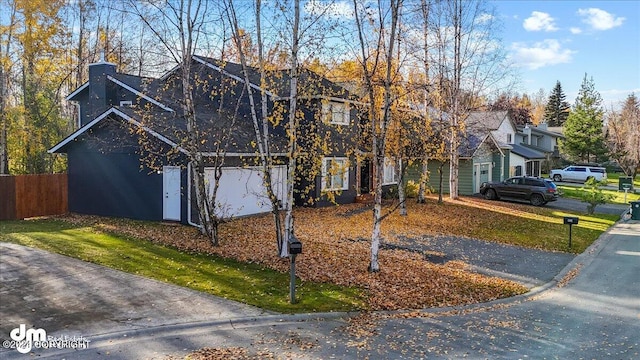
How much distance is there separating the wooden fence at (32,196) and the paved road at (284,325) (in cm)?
886

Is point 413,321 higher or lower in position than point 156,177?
lower

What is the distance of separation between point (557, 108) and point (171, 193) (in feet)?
231

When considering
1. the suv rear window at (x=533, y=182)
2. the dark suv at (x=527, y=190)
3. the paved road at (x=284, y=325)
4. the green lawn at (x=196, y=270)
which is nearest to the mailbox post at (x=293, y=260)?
the green lawn at (x=196, y=270)

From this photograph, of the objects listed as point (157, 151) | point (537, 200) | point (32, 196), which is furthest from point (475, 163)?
point (32, 196)

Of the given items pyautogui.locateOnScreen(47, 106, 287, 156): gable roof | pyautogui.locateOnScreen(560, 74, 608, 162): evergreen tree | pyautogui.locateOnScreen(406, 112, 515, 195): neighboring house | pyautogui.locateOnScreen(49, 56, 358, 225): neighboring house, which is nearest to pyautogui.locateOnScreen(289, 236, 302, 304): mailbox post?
pyautogui.locateOnScreen(47, 106, 287, 156): gable roof

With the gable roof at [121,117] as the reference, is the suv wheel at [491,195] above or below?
below

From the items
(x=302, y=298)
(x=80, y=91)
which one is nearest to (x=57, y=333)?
(x=302, y=298)

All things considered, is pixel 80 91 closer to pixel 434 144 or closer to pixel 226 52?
pixel 226 52

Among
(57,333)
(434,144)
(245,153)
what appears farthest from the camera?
(434,144)

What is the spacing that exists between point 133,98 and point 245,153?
6.98 meters

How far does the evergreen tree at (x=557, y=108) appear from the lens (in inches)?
2783

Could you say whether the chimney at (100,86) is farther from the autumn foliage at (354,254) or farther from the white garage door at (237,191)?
the white garage door at (237,191)

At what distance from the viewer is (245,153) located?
17078 mm

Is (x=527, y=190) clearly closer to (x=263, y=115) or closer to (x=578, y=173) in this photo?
(x=263, y=115)
